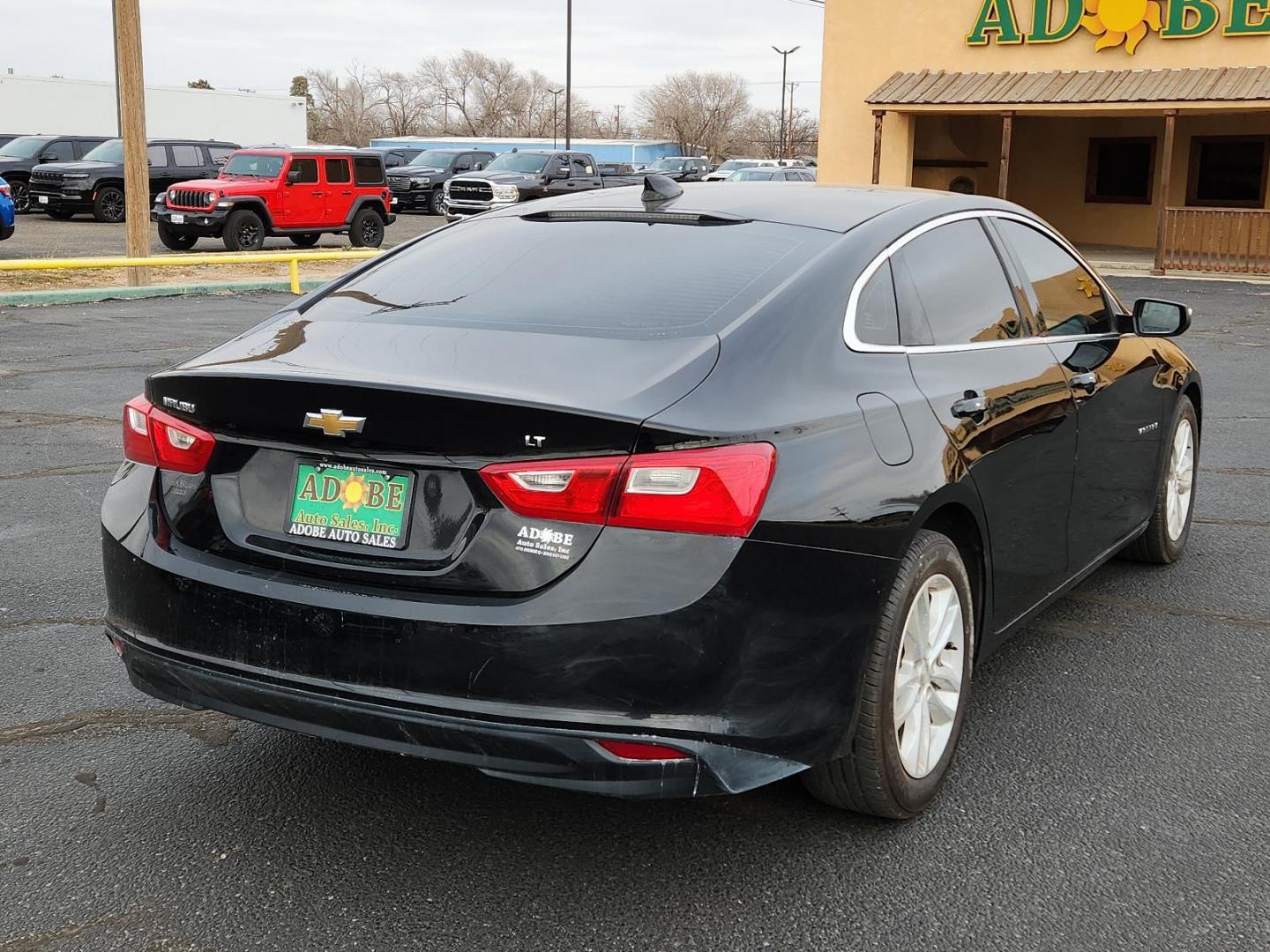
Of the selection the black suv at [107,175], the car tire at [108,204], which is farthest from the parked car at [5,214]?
the car tire at [108,204]

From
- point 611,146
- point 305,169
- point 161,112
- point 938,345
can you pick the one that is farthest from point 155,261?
point 611,146

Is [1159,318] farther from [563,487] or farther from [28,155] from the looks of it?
[28,155]

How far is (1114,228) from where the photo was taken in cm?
2852

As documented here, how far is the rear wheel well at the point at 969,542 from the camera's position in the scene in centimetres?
350

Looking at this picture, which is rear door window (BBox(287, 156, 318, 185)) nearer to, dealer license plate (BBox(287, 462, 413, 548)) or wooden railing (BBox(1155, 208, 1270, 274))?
wooden railing (BBox(1155, 208, 1270, 274))

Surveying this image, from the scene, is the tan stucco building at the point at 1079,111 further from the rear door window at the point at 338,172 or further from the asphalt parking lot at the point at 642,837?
the asphalt parking lot at the point at 642,837

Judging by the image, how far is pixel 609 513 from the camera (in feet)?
9.00

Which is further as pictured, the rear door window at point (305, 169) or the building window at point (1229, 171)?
the building window at point (1229, 171)

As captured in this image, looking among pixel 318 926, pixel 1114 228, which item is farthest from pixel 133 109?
pixel 1114 228

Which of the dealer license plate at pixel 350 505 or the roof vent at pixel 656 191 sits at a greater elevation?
the roof vent at pixel 656 191

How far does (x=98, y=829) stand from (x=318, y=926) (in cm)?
78

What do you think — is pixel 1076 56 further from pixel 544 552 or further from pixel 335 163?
pixel 544 552

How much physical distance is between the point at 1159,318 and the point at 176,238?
71.3ft

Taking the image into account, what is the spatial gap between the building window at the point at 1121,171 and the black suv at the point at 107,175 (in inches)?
747
